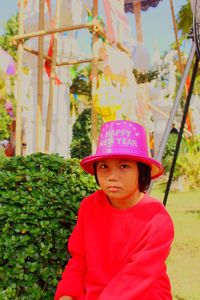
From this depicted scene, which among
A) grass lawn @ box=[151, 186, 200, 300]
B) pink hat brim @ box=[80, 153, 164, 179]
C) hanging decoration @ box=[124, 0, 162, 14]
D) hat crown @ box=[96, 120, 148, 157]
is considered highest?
hanging decoration @ box=[124, 0, 162, 14]

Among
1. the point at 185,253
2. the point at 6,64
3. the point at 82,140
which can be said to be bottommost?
the point at 185,253

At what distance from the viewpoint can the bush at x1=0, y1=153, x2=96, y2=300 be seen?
1915 millimetres

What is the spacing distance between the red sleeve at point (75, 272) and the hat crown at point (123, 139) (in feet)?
1.07

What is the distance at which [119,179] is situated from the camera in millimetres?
1603

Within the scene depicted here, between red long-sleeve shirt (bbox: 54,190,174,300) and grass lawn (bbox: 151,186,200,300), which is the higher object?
red long-sleeve shirt (bbox: 54,190,174,300)

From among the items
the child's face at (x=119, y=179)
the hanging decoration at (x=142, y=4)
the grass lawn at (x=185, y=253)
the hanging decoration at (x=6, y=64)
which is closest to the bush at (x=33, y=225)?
the child's face at (x=119, y=179)

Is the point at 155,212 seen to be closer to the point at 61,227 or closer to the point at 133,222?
the point at 133,222

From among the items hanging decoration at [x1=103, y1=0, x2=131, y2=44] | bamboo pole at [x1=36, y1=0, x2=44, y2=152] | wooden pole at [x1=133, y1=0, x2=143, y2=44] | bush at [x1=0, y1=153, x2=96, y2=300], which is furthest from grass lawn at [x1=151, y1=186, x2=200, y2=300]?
wooden pole at [x1=133, y1=0, x2=143, y2=44]

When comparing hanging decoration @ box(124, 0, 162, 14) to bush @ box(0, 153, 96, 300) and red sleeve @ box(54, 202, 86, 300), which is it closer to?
bush @ box(0, 153, 96, 300)

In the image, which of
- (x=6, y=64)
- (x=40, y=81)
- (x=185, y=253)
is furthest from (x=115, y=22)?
(x=6, y=64)

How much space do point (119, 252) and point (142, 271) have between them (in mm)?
131

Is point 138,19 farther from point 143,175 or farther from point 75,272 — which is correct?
point 75,272

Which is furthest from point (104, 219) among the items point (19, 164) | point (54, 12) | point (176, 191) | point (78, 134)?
point (78, 134)

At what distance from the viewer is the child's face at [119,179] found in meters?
1.60
